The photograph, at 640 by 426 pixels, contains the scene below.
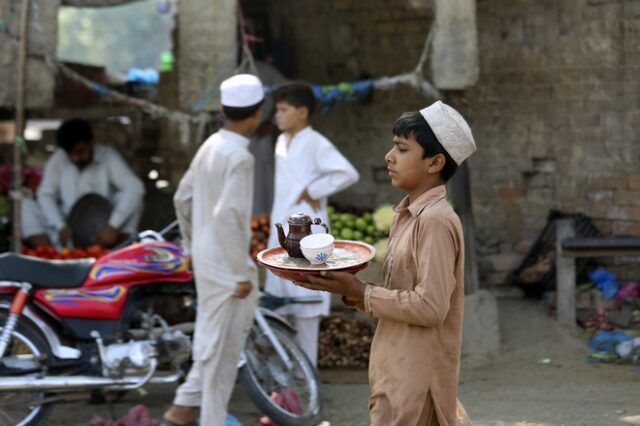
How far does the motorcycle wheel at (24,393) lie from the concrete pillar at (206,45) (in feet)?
6.75

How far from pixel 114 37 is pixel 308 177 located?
2830 cm

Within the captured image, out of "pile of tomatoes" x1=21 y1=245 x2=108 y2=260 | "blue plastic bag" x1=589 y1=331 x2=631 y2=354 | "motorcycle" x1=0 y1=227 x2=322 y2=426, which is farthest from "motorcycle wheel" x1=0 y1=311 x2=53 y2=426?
"blue plastic bag" x1=589 y1=331 x2=631 y2=354

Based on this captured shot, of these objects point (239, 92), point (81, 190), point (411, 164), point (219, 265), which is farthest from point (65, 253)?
point (411, 164)

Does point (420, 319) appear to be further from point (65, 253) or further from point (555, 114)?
point (555, 114)

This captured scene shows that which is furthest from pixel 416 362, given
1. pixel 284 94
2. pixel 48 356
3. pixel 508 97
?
pixel 508 97

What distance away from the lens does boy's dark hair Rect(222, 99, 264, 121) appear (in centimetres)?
527

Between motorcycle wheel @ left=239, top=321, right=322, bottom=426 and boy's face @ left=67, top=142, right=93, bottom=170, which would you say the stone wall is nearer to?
boy's face @ left=67, top=142, right=93, bottom=170

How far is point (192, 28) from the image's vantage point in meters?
6.96

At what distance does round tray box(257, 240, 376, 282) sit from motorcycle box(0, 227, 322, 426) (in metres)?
2.21

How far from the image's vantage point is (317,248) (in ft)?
10.9

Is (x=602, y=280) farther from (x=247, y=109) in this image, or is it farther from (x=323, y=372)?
(x=247, y=109)

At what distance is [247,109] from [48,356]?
1.62 m

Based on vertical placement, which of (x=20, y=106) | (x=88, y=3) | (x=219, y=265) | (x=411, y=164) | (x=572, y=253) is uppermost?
(x=88, y=3)

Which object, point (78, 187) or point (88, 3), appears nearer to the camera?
point (88, 3)
